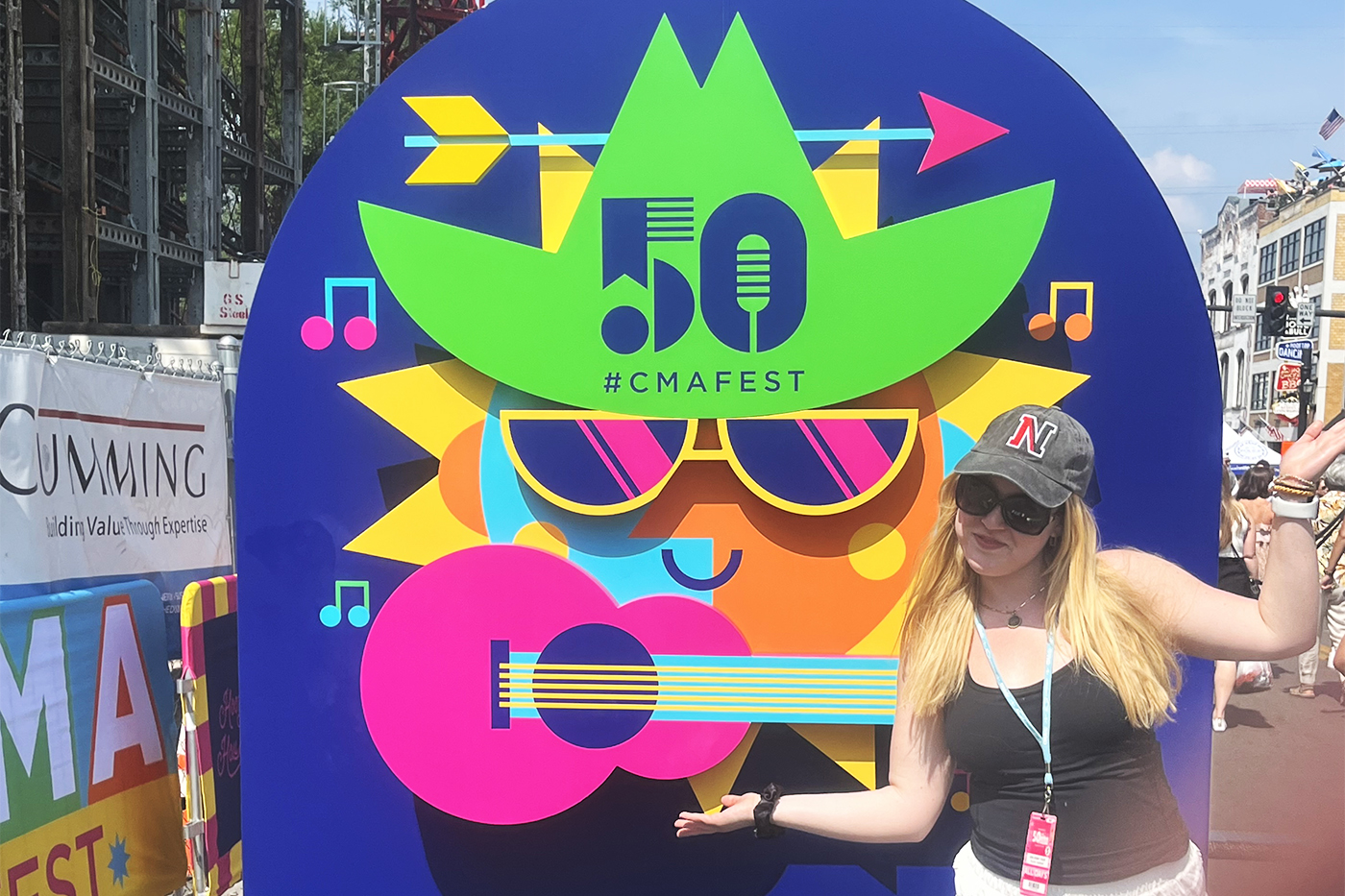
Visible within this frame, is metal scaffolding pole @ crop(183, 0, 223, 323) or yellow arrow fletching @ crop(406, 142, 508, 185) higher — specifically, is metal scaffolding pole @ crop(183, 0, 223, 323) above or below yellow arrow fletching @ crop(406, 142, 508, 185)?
above

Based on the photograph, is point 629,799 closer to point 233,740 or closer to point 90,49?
point 233,740

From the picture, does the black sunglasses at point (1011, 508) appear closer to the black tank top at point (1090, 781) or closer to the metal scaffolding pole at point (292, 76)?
the black tank top at point (1090, 781)

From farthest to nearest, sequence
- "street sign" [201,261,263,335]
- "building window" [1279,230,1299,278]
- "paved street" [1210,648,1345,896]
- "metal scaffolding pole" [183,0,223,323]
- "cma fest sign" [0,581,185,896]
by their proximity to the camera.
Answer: "building window" [1279,230,1299,278] < "metal scaffolding pole" [183,0,223,323] < "street sign" [201,261,263,335] < "paved street" [1210,648,1345,896] < "cma fest sign" [0,581,185,896]

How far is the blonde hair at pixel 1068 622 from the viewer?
6.51ft

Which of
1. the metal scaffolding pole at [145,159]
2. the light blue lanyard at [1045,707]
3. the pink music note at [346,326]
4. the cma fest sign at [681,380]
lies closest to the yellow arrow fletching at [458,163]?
the cma fest sign at [681,380]

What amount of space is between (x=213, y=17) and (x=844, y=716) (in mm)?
26375

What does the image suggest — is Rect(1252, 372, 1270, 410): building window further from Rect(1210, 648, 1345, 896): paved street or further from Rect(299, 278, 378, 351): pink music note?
Rect(299, 278, 378, 351): pink music note

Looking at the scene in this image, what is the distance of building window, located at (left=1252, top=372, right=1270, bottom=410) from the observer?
5072 centimetres

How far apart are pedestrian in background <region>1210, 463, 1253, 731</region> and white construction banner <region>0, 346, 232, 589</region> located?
3.35 metres

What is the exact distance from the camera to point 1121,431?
8.53 feet

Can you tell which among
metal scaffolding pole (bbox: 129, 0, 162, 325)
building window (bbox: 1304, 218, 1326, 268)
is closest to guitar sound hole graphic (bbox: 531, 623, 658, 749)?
metal scaffolding pole (bbox: 129, 0, 162, 325)

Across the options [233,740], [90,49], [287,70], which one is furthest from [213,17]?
[233,740]

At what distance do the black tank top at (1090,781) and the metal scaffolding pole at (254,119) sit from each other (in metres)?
26.3

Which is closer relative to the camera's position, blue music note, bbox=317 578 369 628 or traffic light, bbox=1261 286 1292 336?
blue music note, bbox=317 578 369 628
